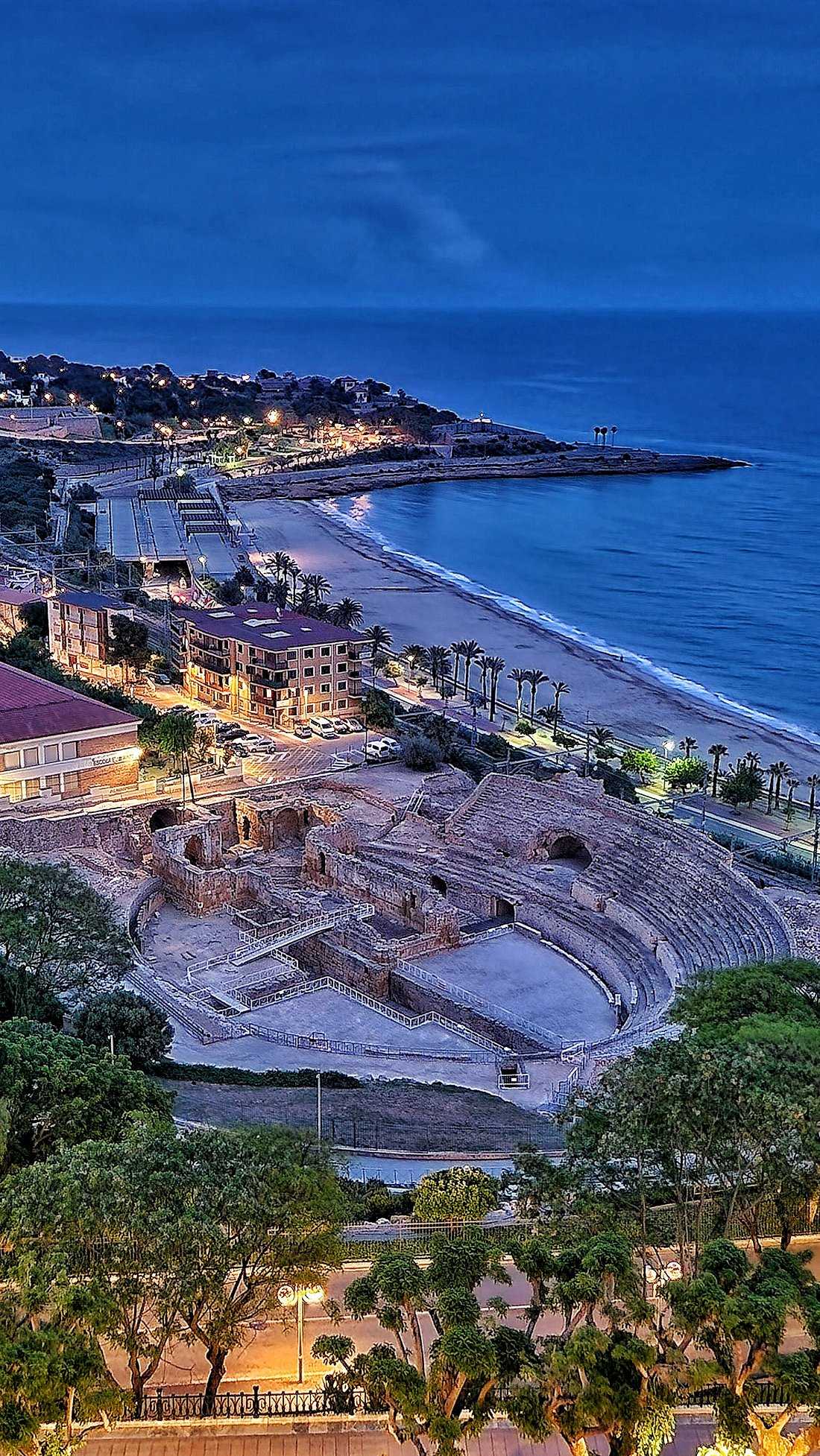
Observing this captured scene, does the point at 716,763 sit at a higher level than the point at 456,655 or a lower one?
lower

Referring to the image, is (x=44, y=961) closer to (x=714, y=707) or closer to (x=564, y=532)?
(x=714, y=707)

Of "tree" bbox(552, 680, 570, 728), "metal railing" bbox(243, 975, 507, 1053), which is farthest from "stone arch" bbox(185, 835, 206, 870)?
"tree" bbox(552, 680, 570, 728)

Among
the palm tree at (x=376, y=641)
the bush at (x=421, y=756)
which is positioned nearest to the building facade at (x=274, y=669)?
the palm tree at (x=376, y=641)

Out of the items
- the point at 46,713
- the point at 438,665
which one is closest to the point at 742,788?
the point at 438,665

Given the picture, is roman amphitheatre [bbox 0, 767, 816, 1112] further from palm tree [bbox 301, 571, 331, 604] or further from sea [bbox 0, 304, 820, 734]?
palm tree [bbox 301, 571, 331, 604]

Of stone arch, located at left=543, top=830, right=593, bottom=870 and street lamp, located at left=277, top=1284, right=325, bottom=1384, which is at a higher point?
street lamp, located at left=277, top=1284, right=325, bottom=1384

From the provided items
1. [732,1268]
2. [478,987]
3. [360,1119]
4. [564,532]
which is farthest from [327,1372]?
[564,532]

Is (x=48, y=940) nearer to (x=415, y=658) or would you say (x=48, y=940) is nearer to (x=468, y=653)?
(x=468, y=653)
